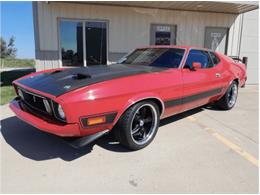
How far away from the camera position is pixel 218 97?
5.33 metres

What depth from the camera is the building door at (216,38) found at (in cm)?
971

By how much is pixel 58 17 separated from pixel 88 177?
6846mm

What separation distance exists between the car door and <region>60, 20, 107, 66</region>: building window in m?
4.74

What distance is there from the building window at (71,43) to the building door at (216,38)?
5.18 m

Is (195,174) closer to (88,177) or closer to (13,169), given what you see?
(88,177)

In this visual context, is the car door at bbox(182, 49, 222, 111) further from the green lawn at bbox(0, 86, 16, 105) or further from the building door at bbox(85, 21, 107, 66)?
the building door at bbox(85, 21, 107, 66)

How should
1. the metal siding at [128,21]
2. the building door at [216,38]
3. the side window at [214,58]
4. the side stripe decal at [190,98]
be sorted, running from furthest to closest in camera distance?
the building door at [216,38] → the metal siding at [128,21] → the side window at [214,58] → the side stripe decal at [190,98]

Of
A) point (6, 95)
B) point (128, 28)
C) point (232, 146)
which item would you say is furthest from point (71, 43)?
point (232, 146)

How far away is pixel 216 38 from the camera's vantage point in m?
9.85

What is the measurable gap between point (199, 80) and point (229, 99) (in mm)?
1903

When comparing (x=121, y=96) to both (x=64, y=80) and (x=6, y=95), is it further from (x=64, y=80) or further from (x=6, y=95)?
(x=6, y=95)

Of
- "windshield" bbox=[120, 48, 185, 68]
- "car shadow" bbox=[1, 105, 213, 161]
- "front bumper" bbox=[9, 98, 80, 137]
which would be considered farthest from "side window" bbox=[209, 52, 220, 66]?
"front bumper" bbox=[9, 98, 80, 137]

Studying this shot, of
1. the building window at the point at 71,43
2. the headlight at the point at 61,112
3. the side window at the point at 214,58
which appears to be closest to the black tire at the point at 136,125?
the headlight at the point at 61,112

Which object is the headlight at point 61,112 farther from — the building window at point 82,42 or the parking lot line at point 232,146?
the building window at point 82,42
